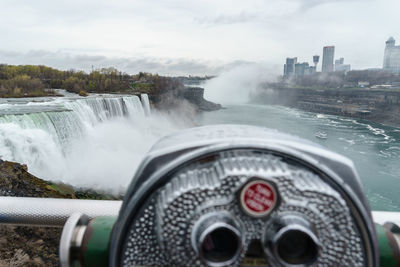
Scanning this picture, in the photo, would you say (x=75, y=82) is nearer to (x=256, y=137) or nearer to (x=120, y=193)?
(x=120, y=193)

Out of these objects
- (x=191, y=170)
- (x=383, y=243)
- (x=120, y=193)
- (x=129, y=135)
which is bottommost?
(x=120, y=193)

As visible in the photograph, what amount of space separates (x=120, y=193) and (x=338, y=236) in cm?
977

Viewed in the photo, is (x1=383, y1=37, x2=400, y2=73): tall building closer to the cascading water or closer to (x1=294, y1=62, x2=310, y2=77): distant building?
(x1=294, y1=62, x2=310, y2=77): distant building

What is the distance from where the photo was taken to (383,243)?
56 cm

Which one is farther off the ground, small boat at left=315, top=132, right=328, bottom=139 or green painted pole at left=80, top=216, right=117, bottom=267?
green painted pole at left=80, top=216, right=117, bottom=267

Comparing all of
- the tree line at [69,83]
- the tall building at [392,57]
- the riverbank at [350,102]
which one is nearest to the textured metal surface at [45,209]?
the tree line at [69,83]

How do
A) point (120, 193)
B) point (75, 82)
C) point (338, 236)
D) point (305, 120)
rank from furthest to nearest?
1. point (305, 120)
2. point (75, 82)
3. point (120, 193)
4. point (338, 236)

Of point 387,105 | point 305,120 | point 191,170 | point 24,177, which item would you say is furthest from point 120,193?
point 387,105

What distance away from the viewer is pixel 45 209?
82cm

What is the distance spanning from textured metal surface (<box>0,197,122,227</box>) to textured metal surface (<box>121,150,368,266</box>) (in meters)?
0.37

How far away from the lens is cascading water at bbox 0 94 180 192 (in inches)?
310

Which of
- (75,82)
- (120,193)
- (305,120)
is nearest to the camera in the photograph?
(120,193)

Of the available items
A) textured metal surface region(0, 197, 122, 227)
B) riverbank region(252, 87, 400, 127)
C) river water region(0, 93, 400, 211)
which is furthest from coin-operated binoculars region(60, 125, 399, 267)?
riverbank region(252, 87, 400, 127)

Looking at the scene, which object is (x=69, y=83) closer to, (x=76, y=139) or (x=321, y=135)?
(x=76, y=139)
